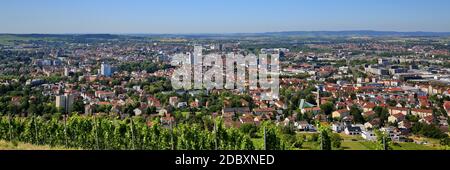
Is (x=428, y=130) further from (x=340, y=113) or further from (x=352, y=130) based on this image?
(x=340, y=113)


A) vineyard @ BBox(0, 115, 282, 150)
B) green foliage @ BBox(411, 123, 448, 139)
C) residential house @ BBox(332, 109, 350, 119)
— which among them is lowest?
residential house @ BBox(332, 109, 350, 119)

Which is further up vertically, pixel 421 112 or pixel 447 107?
pixel 447 107

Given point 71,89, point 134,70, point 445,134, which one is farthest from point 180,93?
point 134,70

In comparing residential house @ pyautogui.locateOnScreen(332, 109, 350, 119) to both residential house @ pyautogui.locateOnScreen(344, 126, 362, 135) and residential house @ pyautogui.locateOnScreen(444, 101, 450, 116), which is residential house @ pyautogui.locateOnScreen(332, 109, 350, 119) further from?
residential house @ pyautogui.locateOnScreen(444, 101, 450, 116)

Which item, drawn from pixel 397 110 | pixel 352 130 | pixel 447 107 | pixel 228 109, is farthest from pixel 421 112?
pixel 228 109

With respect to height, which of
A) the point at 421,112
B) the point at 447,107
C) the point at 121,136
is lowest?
the point at 421,112

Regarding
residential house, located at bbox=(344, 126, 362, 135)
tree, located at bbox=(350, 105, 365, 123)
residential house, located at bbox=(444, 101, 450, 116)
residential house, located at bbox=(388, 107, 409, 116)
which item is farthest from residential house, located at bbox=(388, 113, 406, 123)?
residential house, located at bbox=(344, 126, 362, 135)

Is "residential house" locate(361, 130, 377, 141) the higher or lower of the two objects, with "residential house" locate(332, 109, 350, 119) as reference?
higher

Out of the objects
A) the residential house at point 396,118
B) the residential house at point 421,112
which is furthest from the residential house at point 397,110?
the residential house at point 396,118
